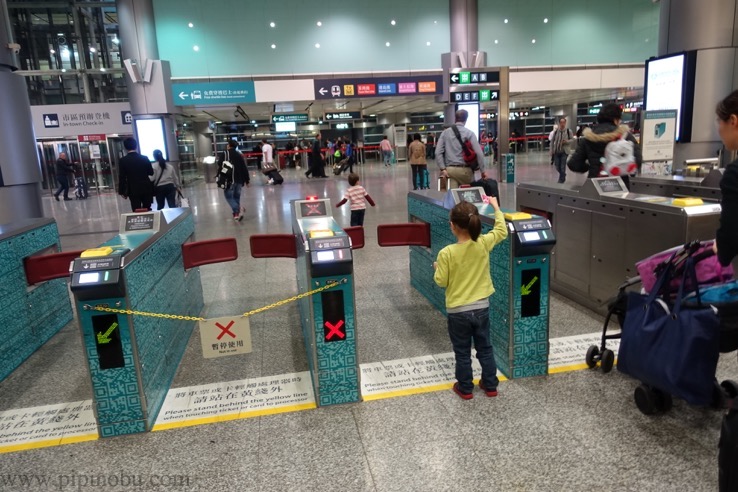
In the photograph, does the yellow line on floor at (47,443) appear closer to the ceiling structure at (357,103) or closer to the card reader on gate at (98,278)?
the card reader on gate at (98,278)

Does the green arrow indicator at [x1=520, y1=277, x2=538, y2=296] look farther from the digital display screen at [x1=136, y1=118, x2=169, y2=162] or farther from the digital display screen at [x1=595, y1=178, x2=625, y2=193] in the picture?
the digital display screen at [x1=136, y1=118, x2=169, y2=162]

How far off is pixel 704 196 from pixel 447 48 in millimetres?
13101

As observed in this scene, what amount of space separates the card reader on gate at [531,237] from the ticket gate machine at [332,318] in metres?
1.06

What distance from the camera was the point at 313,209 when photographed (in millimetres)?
4152

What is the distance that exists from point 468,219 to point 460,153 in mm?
4460

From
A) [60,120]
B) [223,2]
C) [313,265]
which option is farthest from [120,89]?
[313,265]

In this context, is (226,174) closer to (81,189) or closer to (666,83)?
(666,83)

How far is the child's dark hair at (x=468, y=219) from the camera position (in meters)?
2.89

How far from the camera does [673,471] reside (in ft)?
7.74

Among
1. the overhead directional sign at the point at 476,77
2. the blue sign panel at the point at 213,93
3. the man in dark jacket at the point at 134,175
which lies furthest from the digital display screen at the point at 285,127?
the man in dark jacket at the point at 134,175

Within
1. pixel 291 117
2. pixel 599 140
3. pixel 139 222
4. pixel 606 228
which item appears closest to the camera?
pixel 139 222

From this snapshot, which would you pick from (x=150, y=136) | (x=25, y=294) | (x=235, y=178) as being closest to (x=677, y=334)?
(x=25, y=294)

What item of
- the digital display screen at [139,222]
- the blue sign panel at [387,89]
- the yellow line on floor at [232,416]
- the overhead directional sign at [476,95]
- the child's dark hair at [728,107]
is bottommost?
the yellow line on floor at [232,416]
